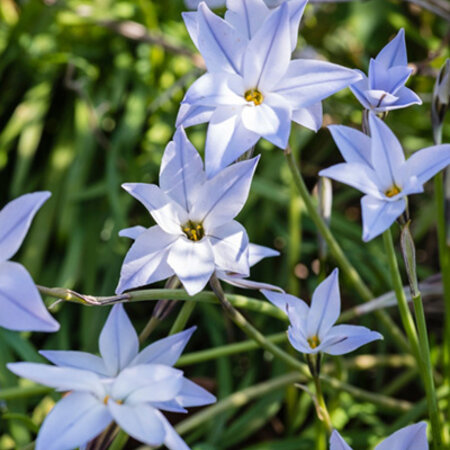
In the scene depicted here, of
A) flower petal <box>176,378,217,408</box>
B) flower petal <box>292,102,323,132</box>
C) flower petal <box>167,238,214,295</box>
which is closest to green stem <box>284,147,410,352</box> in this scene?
flower petal <box>292,102,323,132</box>

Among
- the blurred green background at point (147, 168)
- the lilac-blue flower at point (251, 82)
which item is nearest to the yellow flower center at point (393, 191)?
the lilac-blue flower at point (251, 82)

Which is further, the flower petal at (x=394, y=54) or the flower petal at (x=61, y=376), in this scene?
the flower petal at (x=394, y=54)

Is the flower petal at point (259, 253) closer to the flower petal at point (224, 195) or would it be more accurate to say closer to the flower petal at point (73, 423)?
the flower petal at point (224, 195)

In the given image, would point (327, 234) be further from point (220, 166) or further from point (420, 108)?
point (420, 108)

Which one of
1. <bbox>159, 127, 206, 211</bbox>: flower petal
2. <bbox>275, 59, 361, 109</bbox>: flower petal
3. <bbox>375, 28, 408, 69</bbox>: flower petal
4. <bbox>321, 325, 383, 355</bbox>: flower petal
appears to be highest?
<bbox>375, 28, 408, 69</bbox>: flower petal

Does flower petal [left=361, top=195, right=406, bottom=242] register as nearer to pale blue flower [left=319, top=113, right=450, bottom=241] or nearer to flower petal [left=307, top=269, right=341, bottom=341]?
pale blue flower [left=319, top=113, right=450, bottom=241]

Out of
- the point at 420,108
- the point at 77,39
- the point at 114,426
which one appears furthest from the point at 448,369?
the point at 77,39
